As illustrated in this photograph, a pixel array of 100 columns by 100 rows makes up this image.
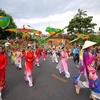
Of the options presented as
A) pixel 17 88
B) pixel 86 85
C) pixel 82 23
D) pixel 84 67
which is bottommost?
pixel 17 88

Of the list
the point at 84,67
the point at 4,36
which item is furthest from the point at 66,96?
the point at 4,36

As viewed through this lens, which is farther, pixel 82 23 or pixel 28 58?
pixel 82 23

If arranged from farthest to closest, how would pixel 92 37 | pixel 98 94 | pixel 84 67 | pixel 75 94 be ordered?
pixel 92 37
pixel 75 94
pixel 84 67
pixel 98 94

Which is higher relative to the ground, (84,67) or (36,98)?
(84,67)

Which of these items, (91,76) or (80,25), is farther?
(80,25)

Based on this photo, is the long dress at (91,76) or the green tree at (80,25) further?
the green tree at (80,25)

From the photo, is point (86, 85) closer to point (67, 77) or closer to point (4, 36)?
point (67, 77)

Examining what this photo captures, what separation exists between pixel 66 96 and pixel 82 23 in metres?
40.1

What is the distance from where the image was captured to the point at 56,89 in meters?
6.78

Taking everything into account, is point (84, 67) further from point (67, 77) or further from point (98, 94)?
point (67, 77)

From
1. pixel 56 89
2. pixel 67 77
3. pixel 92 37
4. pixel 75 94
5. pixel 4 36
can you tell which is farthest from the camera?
pixel 92 37

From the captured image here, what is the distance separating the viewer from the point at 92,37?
44.1m

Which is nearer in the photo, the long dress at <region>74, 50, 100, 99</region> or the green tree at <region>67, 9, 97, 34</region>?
the long dress at <region>74, 50, 100, 99</region>

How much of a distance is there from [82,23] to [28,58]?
126 feet
